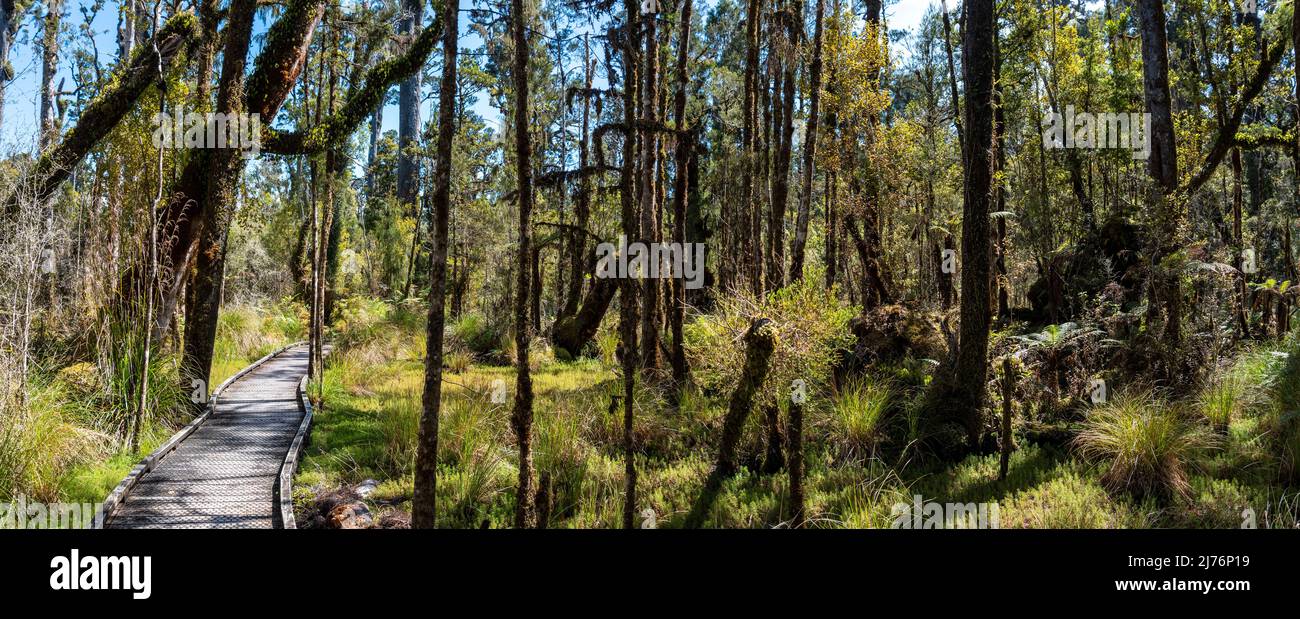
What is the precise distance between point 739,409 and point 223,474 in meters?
5.64

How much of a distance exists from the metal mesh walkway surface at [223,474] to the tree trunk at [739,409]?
13.3 ft

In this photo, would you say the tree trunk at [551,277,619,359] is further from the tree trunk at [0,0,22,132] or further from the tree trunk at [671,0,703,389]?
the tree trunk at [0,0,22,132]

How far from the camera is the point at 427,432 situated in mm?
5059

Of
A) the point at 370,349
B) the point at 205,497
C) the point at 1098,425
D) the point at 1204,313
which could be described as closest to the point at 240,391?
the point at 370,349

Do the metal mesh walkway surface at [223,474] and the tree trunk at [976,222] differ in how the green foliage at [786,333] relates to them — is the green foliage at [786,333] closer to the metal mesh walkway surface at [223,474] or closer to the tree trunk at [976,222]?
the tree trunk at [976,222]

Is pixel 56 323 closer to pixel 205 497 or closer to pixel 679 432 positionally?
pixel 205 497

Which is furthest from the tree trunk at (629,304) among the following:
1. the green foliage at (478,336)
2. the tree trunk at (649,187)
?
the green foliage at (478,336)

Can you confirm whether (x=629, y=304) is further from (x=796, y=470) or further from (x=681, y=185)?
(x=681, y=185)

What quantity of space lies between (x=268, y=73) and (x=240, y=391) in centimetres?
538

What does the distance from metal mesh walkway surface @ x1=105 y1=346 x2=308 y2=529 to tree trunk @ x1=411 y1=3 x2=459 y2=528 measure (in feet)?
6.77

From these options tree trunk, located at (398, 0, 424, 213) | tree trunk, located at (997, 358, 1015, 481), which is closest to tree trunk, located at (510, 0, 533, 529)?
tree trunk, located at (997, 358, 1015, 481)

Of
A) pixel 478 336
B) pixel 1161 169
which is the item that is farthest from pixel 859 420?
pixel 478 336

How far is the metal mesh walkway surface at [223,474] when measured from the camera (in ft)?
20.1

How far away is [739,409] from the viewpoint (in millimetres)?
7801
